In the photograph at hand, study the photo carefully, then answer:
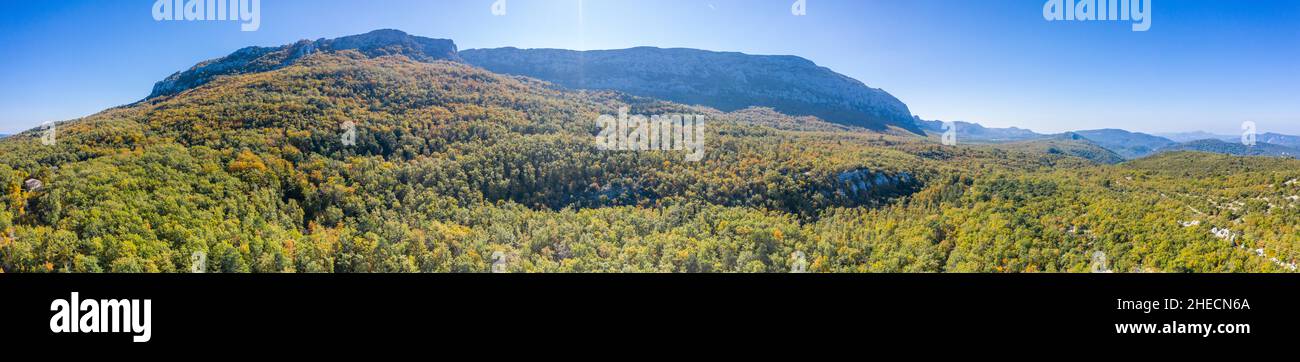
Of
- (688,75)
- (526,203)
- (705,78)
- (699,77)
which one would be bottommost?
(526,203)

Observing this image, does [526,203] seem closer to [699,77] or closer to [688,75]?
Result: [688,75]

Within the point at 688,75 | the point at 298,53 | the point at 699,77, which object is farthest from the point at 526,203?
the point at 699,77

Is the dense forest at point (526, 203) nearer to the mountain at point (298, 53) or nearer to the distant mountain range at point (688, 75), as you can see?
the mountain at point (298, 53)

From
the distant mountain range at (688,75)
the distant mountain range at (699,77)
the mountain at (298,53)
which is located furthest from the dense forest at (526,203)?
the distant mountain range at (688,75)

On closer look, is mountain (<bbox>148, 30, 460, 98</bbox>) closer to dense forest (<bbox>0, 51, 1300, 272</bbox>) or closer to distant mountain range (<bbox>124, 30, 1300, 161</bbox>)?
distant mountain range (<bbox>124, 30, 1300, 161</bbox>)
